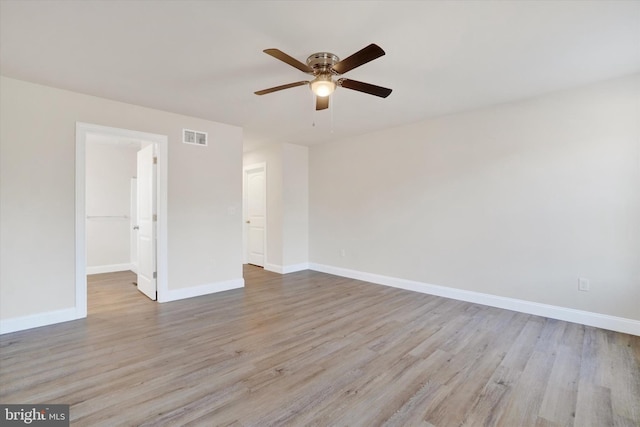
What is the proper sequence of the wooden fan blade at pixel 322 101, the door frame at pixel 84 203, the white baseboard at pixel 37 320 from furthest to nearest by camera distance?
the door frame at pixel 84 203, the white baseboard at pixel 37 320, the wooden fan blade at pixel 322 101

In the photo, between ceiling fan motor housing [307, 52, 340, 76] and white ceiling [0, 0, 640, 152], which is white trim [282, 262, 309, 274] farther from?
ceiling fan motor housing [307, 52, 340, 76]

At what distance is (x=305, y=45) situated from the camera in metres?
2.35

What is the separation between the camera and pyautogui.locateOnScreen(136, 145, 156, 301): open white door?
405 cm

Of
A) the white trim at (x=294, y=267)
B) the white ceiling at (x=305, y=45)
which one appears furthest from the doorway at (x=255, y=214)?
the white ceiling at (x=305, y=45)

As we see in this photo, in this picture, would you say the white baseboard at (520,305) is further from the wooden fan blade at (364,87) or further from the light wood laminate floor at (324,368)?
the wooden fan blade at (364,87)

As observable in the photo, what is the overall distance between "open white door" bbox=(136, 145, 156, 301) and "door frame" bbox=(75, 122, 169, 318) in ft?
0.37

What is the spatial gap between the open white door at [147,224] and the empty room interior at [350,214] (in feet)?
0.17

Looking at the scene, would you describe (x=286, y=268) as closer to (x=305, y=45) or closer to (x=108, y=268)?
(x=108, y=268)

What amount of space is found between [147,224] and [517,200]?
16.7 feet

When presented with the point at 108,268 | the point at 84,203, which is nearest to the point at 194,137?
the point at 84,203

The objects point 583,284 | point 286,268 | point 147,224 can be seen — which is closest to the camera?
point 583,284

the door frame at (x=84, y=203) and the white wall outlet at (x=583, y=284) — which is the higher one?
the door frame at (x=84, y=203)

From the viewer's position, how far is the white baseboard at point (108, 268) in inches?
227

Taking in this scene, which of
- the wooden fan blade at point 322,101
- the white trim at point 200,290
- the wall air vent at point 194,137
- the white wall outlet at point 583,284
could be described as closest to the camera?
the wooden fan blade at point 322,101
